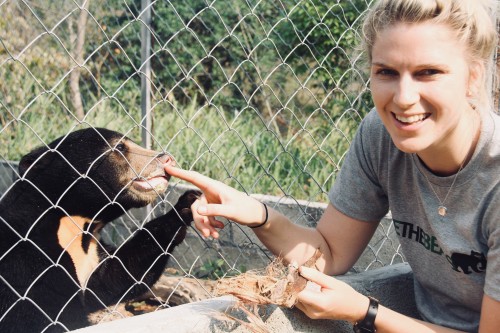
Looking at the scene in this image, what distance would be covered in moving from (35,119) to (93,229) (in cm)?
283

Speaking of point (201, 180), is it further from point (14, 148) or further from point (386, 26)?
point (14, 148)

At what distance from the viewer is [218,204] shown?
2.38 metres

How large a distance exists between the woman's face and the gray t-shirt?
0.70ft

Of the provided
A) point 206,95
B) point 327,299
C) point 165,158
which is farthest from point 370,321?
point 206,95

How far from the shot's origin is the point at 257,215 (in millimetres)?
2475

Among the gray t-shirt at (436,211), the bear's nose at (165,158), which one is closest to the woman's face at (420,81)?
the gray t-shirt at (436,211)

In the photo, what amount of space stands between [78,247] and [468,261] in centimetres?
227

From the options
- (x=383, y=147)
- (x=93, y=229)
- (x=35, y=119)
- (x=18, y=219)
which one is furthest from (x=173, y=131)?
(x=383, y=147)

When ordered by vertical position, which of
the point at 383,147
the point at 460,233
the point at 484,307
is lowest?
the point at 484,307

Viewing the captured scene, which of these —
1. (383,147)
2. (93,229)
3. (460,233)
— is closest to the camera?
(460,233)

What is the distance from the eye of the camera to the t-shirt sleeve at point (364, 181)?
2.64 meters

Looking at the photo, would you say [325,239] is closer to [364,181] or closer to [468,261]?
[364,181]

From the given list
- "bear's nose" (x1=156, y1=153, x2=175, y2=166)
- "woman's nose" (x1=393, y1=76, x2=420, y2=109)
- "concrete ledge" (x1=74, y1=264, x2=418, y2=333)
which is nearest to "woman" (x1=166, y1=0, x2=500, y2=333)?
"woman's nose" (x1=393, y1=76, x2=420, y2=109)

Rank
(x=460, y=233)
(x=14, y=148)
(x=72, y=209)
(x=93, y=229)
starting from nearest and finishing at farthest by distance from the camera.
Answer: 1. (x=460, y=233)
2. (x=72, y=209)
3. (x=93, y=229)
4. (x=14, y=148)
